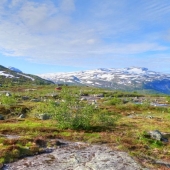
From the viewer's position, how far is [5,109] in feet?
209

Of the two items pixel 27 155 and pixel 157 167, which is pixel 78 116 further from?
pixel 157 167

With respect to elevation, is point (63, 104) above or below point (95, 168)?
above

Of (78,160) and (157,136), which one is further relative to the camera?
(157,136)

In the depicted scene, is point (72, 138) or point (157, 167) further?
point (72, 138)

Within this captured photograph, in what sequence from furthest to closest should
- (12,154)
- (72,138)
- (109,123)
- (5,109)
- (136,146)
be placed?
(5,109)
(109,123)
(72,138)
(136,146)
(12,154)

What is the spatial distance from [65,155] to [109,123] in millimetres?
19454

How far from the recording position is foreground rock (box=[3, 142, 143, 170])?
23.6 meters

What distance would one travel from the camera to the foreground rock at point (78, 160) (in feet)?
77.4

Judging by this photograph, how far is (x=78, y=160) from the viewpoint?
25.4 m

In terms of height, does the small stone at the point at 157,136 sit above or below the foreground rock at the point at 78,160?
above

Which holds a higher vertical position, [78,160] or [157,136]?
[157,136]

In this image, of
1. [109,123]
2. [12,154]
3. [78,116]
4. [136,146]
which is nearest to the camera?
[12,154]

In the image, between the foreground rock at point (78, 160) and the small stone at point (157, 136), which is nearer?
the foreground rock at point (78, 160)

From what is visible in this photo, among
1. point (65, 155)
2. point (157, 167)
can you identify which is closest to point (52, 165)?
point (65, 155)
